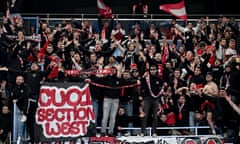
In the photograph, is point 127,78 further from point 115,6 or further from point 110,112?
point 115,6

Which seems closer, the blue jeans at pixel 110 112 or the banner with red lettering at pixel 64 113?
the banner with red lettering at pixel 64 113

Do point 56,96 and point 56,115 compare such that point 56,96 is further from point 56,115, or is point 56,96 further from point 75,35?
point 75,35

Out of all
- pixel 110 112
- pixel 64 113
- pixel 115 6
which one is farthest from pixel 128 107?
pixel 115 6

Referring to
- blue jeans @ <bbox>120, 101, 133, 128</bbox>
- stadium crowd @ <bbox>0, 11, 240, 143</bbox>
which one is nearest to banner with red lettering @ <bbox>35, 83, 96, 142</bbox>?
stadium crowd @ <bbox>0, 11, 240, 143</bbox>

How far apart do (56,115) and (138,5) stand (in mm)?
8809

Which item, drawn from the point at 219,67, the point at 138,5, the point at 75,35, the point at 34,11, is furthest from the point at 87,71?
the point at 34,11

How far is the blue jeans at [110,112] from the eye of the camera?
13648 mm

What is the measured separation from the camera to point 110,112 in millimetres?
13734

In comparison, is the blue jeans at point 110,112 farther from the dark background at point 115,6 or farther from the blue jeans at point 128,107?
the dark background at point 115,6

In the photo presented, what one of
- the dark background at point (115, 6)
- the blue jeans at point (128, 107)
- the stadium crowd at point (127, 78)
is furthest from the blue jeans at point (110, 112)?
the dark background at point (115, 6)

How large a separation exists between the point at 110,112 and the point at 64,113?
115cm

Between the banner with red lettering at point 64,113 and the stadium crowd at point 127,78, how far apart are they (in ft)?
0.71

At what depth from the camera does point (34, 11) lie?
22500mm

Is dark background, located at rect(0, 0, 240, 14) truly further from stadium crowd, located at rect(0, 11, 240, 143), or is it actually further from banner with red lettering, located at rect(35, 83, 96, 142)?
banner with red lettering, located at rect(35, 83, 96, 142)
